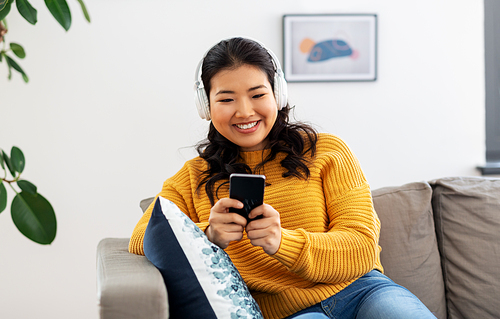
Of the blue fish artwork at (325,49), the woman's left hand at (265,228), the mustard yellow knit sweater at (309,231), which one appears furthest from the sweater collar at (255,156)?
the blue fish artwork at (325,49)

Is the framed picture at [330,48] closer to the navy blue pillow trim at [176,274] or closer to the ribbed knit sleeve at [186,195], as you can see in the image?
the ribbed knit sleeve at [186,195]

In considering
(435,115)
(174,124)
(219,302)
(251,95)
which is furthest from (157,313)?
(435,115)

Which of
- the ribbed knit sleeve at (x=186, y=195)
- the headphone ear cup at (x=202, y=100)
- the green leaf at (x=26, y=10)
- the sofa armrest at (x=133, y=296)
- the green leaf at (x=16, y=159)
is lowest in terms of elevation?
the sofa armrest at (x=133, y=296)

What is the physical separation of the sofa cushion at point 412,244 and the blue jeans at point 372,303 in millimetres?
286

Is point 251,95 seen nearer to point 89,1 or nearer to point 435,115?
point 89,1

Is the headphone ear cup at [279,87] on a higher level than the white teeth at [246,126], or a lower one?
higher

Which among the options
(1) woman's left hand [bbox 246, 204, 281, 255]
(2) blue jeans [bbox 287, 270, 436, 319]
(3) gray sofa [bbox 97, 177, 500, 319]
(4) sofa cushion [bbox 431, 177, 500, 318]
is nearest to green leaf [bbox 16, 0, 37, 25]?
(3) gray sofa [bbox 97, 177, 500, 319]

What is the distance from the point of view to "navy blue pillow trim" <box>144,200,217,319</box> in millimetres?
883

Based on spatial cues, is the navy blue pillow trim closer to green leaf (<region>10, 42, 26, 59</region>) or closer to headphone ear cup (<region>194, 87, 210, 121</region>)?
headphone ear cup (<region>194, 87, 210, 121</region>)

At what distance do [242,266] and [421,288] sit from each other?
2.12 ft

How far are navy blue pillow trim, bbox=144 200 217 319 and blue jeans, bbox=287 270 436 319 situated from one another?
0.26 m

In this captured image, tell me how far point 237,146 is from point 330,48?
104cm

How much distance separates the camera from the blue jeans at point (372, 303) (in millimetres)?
1006

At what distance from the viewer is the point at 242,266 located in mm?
1226
